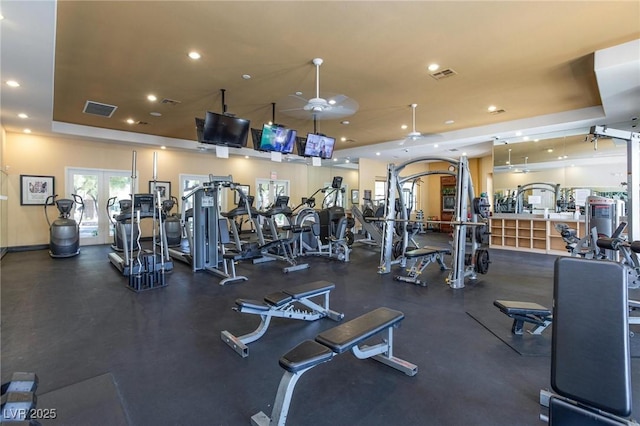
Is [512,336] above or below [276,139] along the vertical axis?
below

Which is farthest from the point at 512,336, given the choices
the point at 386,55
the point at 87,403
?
the point at 386,55

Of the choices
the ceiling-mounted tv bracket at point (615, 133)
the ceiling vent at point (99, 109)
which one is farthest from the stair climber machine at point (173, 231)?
the ceiling-mounted tv bracket at point (615, 133)

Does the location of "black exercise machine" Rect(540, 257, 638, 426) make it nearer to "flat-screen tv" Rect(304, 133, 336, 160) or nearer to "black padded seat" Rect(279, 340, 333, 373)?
"black padded seat" Rect(279, 340, 333, 373)

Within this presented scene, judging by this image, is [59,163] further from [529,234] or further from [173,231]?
[529,234]

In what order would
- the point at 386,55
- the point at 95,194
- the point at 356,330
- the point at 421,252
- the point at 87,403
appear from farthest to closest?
1. the point at 95,194
2. the point at 421,252
3. the point at 386,55
4. the point at 356,330
5. the point at 87,403

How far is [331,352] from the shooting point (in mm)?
1741

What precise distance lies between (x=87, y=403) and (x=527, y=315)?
3.50m

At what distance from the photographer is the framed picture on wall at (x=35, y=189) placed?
7606 millimetres

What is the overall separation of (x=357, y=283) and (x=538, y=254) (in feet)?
17.8

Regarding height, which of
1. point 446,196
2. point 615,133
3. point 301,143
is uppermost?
point 301,143

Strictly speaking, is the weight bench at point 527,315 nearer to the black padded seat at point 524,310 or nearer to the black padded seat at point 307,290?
the black padded seat at point 524,310

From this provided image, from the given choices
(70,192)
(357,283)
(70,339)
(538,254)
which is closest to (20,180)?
(70,192)

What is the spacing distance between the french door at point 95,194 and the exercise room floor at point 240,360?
430cm

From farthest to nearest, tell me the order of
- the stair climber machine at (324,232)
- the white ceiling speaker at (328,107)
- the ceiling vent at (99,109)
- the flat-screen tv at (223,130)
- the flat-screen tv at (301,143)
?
the flat-screen tv at (301,143) < the stair climber machine at (324,232) < the ceiling vent at (99,109) < the white ceiling speaker at (328,107) < the flat-screen tv at (223,130)
